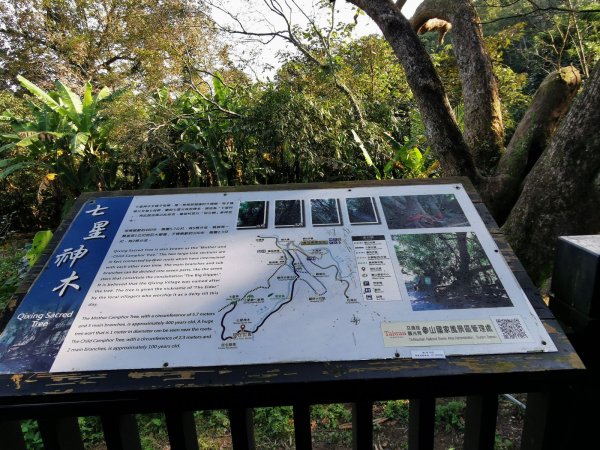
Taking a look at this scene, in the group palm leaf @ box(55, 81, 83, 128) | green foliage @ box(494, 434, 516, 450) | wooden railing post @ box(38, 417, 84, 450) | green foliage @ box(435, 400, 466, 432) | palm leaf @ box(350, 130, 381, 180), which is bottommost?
green foliage @ box(435, 400, 466, 432)

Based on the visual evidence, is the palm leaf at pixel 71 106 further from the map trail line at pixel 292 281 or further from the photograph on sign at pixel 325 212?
the map trail line at pixel 292 281

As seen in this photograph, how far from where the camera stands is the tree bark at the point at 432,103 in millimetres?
3373

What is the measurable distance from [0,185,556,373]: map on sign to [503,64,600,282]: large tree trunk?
138 cm

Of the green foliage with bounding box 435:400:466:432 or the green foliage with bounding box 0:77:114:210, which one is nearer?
the green foliage with bounding box 435:400:466:432

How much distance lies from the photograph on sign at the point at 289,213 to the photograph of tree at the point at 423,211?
0.28 m

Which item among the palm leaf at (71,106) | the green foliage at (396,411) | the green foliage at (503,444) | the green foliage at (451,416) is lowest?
the green foliage at (396,411)

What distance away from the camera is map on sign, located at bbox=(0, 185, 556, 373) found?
3.42 feet

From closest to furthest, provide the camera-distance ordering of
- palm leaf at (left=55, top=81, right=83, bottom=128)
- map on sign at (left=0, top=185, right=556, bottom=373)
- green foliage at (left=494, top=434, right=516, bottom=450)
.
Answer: map on sign at (left=0, top=185, right=556, bottom=373) < green foliage at (left=494, top=434, right=516, bottom=450) < palm leaf at (left=55, top=81, right=83, bottom=128)

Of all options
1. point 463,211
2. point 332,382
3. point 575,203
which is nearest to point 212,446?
point 332,382

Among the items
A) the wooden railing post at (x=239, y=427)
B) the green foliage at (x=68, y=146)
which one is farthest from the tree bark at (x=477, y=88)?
the green foliage at (x=68, y=146)

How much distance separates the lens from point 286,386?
0.99m

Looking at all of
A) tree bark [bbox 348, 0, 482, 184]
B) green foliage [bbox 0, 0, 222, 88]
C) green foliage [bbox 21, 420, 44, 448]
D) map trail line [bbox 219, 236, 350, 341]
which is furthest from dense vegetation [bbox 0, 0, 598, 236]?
green foliage [bbox 0, 0, 222, 88]

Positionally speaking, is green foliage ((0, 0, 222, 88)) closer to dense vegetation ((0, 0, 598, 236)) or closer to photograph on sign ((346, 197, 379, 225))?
dense vegetation ((0, 0, 598, 236))

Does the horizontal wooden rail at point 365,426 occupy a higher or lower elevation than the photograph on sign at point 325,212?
lower
